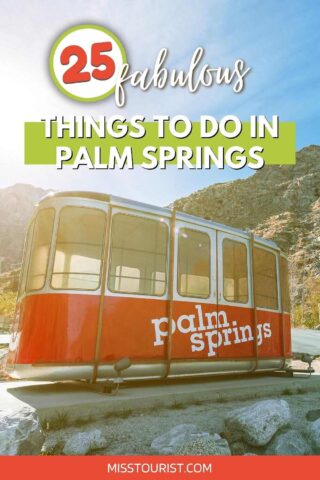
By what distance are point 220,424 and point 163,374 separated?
73.5 inches

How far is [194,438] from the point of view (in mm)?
3229

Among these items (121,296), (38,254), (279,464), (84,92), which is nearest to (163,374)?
(121,296)

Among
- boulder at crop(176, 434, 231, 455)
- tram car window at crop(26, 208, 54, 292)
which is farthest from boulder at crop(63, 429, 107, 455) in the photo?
tram car window at crop(26, 208, 54, 292)

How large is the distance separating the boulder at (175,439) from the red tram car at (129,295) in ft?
7.24

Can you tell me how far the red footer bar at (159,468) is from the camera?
2734 millimetres

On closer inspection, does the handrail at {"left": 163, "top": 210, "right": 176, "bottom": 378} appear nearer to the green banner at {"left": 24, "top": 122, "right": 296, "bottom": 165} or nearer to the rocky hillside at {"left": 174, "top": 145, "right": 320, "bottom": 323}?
the green banner at {"left": 24, "top": 122, "right": 296, "bottom": 165}

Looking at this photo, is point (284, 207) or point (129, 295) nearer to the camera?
point (129, 295)

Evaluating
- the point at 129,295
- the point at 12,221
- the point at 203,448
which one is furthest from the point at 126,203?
the point at 12,221

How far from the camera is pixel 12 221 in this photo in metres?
133

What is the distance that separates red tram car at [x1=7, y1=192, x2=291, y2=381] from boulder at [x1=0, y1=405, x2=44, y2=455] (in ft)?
6.66

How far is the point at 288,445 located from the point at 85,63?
4.19 meters

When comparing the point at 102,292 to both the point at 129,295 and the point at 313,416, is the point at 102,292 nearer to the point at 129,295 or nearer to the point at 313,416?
the point at 129,295

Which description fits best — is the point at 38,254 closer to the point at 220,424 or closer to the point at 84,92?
the point at 84,92

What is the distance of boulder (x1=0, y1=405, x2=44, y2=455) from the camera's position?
9.75 feet
